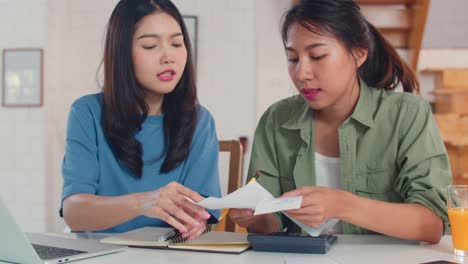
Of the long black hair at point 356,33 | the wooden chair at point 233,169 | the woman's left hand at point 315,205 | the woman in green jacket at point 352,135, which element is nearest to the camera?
the woman's left hand at point 315,205

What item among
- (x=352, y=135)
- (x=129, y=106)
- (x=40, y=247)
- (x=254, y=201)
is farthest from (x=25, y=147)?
(x=254, y=201)

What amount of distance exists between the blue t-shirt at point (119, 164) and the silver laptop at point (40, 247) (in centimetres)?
23

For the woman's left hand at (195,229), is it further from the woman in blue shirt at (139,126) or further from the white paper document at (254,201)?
the woman in blue shirt at (139,126)

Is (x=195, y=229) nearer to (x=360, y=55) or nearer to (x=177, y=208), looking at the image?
(x=177, y=208)

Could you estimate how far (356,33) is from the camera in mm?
1423

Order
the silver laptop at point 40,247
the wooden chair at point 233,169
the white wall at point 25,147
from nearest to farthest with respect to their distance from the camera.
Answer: the silver laptop at point 40,247
the wooden chair at point 233,169
the white wall at point 25,147

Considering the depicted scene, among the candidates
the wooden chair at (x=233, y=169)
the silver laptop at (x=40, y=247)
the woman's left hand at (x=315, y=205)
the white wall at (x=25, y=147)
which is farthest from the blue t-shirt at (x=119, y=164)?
the white wall at (x=25, y=147)

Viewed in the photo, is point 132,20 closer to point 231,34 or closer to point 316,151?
point 316,151

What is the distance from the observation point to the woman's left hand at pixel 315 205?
3.65 feet

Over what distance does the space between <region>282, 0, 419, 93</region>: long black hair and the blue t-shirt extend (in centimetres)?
41

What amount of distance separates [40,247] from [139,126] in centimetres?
52

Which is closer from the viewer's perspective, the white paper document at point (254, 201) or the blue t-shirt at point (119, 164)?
the white paper document at point (254, 201)

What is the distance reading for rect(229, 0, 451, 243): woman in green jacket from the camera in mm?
1231

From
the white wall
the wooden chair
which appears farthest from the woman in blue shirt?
the white wall
